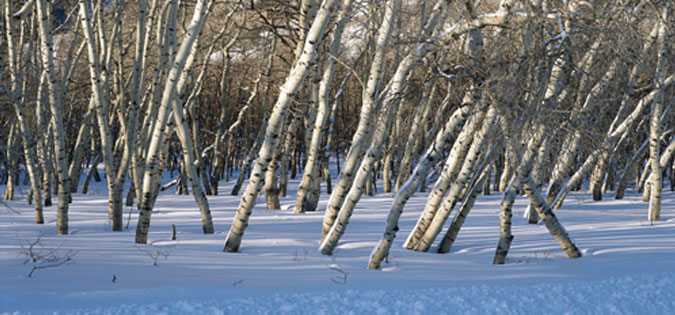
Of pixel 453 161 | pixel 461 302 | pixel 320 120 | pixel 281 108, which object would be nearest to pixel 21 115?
pixel 320 120

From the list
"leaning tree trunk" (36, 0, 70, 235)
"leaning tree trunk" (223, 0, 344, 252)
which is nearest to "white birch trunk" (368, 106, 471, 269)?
"leaning tree trunk" (223, 0, 344, 252)

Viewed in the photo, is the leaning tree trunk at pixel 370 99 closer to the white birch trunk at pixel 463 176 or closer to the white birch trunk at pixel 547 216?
the white birch trunk at pixel 463 176

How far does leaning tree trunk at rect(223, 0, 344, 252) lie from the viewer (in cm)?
624

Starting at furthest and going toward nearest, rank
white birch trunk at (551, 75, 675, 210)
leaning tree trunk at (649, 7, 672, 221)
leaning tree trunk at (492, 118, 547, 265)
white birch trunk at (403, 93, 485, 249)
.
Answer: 1. white birch trunk at (551, 75, 675, 210)
2. leaning tree trunk at (649, 7, 672, 221)
3. white birch trunk at (403, 93, 485, 249)
4. leaning tree trunk at (492, 118, 547, 265)

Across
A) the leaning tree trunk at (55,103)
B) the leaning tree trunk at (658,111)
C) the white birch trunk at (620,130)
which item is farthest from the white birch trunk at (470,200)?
the leaning tree trunk at (55,103)

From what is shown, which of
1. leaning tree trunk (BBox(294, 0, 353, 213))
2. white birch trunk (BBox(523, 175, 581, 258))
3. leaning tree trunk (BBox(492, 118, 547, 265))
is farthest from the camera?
leaning tree trunk (BBox(294, 0, 353, 213))

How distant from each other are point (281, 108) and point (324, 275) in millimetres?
1744

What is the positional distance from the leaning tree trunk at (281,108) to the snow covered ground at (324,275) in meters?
0.40

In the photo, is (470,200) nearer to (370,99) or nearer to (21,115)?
(370,99)

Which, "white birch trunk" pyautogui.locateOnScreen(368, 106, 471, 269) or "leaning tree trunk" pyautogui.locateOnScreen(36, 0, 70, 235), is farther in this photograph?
"leaning tree trunk" pyautogui.locateOnScreen(36, 0, 70, 235)

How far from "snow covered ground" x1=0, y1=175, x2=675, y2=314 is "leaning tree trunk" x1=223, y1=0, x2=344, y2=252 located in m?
0.40

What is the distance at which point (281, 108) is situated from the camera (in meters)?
6.43

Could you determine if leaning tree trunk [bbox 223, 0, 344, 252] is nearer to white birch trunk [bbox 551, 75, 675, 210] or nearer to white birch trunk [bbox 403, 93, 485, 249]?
white birch trunk [bbox 403, 93, 485, 249]

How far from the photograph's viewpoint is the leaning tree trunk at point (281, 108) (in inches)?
246
